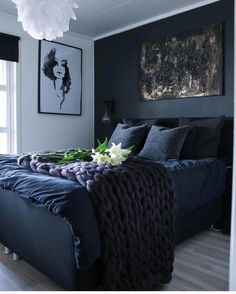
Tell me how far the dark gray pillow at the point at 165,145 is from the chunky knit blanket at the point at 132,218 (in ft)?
3.04

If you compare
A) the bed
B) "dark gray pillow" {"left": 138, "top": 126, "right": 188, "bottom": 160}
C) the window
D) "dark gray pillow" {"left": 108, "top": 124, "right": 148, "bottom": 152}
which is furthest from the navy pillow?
A: the window

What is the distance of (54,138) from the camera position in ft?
14.1

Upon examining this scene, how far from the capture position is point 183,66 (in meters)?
3.43

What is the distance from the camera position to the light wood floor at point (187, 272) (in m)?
1.75

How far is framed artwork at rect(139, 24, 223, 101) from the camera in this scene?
318cm

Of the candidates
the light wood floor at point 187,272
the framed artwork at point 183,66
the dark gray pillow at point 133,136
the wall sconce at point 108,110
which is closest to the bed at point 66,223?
the light wood floor at point 187,272

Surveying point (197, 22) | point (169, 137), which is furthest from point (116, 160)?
point (197, 22)

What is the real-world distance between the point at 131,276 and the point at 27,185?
0.81 metres

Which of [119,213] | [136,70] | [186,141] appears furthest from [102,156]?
[136,70]

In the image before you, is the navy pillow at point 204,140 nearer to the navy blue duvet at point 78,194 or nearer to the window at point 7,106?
the navy blue duvet at point 78,194

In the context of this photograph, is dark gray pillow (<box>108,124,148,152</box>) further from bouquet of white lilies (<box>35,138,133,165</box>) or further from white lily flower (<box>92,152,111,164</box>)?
white lily flower (<box>92,152,111,164</box>)

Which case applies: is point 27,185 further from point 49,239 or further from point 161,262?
point 161,262

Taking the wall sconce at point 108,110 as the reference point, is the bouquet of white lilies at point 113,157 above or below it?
below

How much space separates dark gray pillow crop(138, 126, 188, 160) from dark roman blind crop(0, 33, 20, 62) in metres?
2.18
